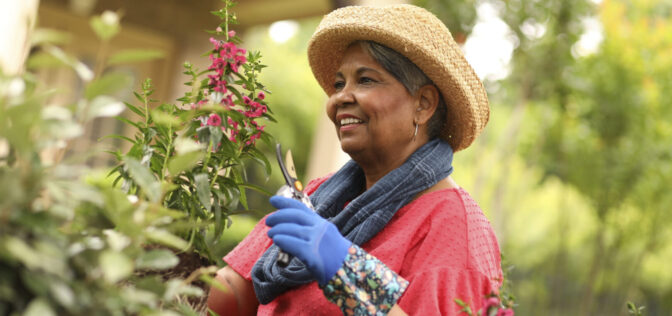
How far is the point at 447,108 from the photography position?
1931 mm

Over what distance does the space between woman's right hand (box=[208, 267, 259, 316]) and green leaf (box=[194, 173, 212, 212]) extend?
65 cm

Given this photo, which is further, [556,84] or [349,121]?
[556,84]

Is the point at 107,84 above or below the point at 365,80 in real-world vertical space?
below

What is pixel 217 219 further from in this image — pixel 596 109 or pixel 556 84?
pixel 596 109

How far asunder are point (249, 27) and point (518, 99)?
11.5 ft

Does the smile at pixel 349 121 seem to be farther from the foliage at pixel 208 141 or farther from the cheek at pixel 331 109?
the foliage at pixel 208 141

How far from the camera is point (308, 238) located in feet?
4.48

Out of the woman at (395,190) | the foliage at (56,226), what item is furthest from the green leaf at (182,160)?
the woman at (395,190)

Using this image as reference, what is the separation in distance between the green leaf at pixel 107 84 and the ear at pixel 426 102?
113 cm

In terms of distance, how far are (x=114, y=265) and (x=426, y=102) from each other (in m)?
1.28

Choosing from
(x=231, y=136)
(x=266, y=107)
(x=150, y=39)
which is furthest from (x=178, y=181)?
(x=150, y=39)

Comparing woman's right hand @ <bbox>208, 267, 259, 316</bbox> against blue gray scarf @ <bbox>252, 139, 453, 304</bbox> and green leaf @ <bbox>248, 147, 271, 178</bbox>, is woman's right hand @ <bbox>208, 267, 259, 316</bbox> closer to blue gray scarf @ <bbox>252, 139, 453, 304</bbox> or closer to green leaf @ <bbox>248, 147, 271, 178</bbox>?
blue gray scarf @ <bbox>252, 139, 453, 304</bbox>

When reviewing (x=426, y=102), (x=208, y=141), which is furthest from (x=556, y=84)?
(x=208, y=141)

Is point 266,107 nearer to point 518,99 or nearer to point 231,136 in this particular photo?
point 231,136
